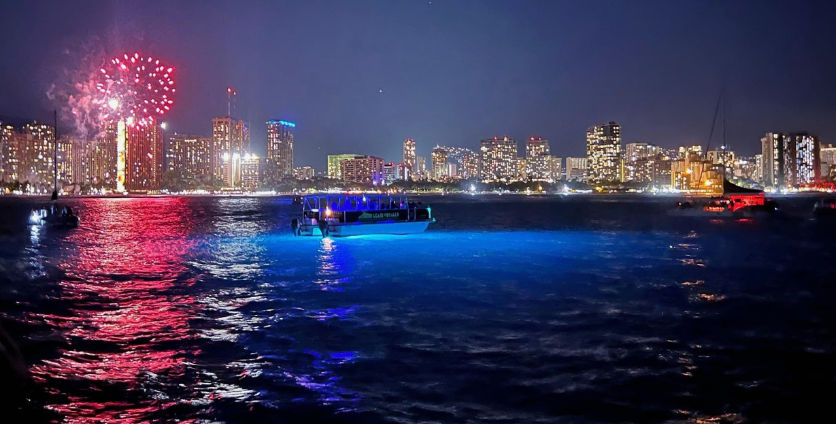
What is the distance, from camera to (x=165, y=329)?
12.7 m

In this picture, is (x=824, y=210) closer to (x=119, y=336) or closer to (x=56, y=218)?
(x=56, y=218)

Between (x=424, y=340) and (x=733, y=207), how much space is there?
72876 mm

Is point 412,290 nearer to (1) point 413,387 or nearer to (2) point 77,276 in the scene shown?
(1) point 413,387

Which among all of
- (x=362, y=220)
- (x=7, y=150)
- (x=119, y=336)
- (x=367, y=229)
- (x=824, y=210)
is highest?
(x=7, y=150)

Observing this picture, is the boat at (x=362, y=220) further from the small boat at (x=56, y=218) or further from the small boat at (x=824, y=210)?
the small boat at (x=824, y=210)

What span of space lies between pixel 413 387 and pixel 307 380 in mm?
1559

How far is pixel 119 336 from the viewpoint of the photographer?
12008 mm

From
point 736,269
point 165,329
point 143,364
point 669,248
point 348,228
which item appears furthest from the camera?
point 348,228

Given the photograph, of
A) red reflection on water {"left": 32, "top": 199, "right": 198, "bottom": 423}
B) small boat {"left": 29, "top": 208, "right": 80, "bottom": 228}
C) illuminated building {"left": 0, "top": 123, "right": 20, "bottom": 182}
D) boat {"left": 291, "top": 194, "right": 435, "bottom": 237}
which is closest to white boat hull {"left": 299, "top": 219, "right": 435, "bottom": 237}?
boat {"left": 291, "top": 194, "right": 435, "bottom": 237}

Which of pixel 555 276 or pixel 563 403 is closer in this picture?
pixel 563 403

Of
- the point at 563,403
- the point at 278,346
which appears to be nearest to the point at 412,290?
the point at 278,346

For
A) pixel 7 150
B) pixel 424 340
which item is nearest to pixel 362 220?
pixel 424 340

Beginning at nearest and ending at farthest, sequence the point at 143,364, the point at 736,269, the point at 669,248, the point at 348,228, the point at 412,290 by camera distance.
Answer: the point at 143,364 < the point at 412,290 < the point at 736,269 < the point at 669,248 < the point at 348,228

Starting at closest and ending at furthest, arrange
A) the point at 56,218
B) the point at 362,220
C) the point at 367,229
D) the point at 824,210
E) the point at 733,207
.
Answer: the point at 362,220, the point at 367,229, the point at 56,218, the point at 733,207, the point at 824,210
